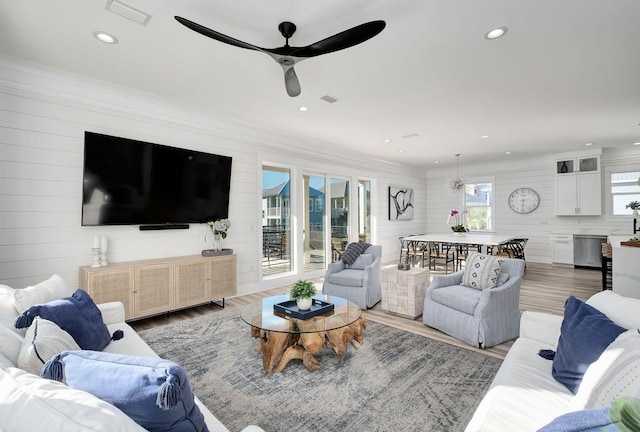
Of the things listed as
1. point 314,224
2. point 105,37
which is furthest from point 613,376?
point 314,224

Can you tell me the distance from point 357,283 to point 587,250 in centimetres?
656

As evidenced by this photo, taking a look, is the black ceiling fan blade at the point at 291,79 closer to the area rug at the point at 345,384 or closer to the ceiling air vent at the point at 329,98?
the ceiling air vent at the point at 329,98

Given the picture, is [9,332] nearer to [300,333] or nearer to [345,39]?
[300,333]

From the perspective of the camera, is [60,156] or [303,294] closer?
[303,294]

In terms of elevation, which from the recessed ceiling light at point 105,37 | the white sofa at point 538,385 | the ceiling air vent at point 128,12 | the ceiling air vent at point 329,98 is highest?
the ceiling air vent at point 329,98

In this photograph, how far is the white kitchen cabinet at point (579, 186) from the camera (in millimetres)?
7180

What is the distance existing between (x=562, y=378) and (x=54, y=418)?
207cm

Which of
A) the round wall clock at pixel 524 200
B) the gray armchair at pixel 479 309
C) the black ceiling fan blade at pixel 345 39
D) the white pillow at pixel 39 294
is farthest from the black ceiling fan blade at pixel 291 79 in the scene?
the round wall clock at pixel 524 200

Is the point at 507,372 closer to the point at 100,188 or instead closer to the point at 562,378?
the point at 562,378

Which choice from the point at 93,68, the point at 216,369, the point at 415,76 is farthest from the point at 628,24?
the point at 93,68

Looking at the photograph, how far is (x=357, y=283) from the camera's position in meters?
4.28

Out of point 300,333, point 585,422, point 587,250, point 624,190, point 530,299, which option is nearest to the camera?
point 585,422

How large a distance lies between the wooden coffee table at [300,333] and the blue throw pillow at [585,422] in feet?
5.90

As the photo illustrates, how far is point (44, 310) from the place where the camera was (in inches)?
69.2
